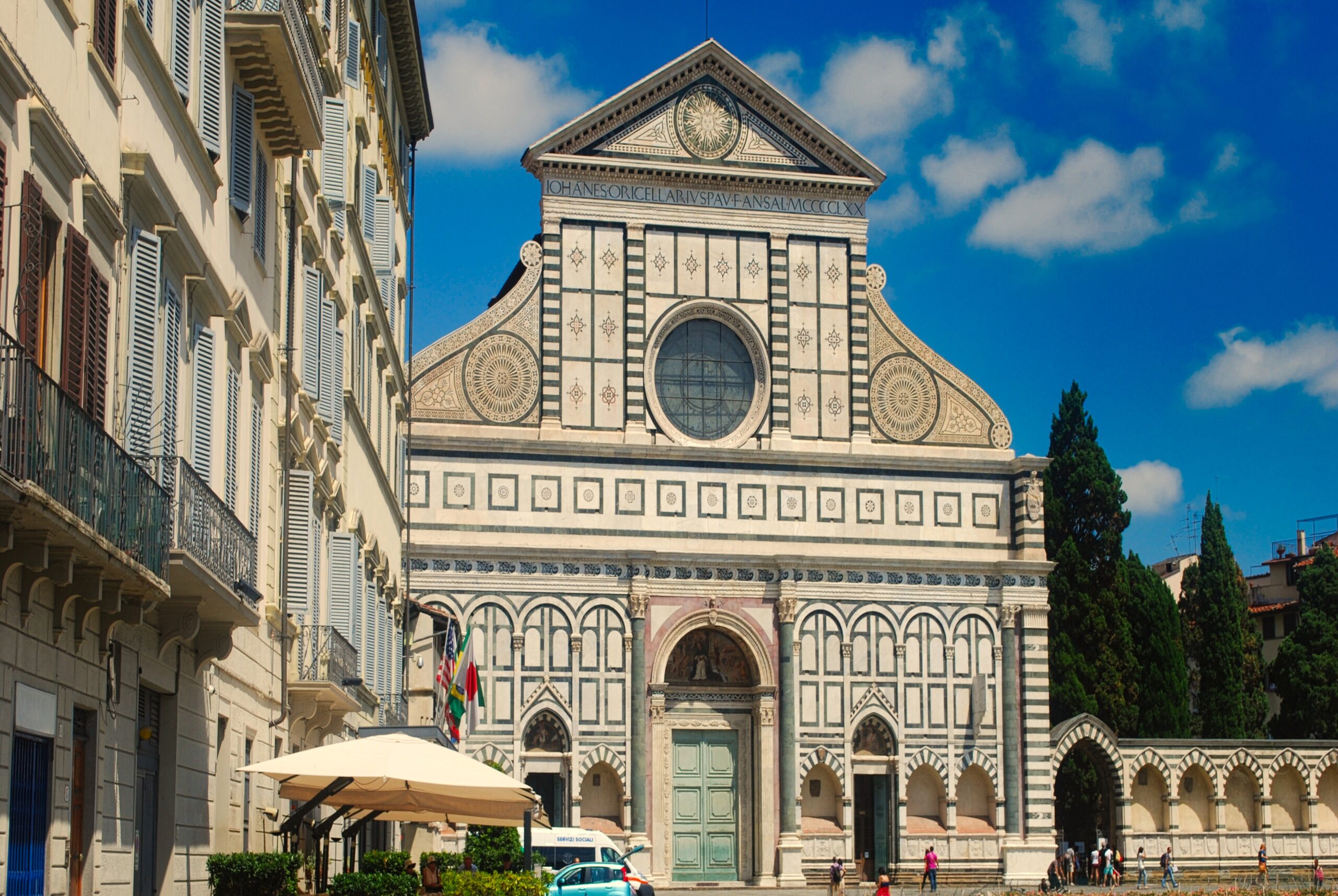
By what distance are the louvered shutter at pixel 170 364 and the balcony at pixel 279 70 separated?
298 centimetres

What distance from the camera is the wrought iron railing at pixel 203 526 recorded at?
1252cm

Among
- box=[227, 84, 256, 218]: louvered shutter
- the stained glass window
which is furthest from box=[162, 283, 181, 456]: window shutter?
the stained glass window

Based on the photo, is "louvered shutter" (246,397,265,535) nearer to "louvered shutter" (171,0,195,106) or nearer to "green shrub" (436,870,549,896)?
"louvered shutter" (171,0,195,106)

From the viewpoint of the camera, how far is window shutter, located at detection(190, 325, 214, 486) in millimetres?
14625

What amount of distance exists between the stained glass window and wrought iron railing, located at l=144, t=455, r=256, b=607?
29.1 m

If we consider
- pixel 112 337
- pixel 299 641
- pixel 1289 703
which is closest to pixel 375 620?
pixel 299 641

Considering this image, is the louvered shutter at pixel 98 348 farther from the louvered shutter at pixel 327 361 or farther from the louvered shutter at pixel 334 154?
the louvered shutter at pixel 334 154

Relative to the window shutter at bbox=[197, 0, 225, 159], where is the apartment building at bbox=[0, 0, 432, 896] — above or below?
below

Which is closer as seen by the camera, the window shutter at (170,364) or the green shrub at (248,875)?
the window shutter at (170,364)

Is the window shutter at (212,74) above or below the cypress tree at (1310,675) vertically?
above

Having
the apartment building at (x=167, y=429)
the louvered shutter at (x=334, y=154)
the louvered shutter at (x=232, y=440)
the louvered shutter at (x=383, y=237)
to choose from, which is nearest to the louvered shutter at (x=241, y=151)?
the apartment building at (x=167, y=429)

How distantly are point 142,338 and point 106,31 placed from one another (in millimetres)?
2104

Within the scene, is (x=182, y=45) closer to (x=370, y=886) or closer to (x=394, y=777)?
(x=394, y=777)

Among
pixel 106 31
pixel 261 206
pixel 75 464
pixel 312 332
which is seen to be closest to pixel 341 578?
pixel 312 332
